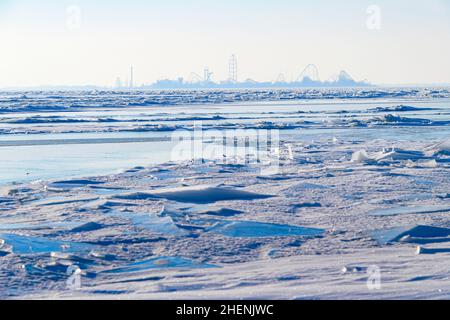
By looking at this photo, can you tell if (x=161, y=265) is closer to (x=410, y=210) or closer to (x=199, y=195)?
(x=199, y=195)

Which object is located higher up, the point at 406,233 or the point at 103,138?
the point at 406,233

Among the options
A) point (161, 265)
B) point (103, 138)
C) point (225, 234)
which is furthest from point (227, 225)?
point (103, 138)

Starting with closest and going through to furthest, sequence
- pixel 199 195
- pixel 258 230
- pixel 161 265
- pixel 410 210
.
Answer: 1. pixel 161 265
2. pixel 258 230
3. pixel 410 210
4. pixel 199 195

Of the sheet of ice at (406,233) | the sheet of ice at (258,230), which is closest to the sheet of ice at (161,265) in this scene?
the sheet of ice at (258,230)

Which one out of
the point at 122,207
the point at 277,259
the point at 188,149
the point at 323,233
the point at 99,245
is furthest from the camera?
the point at 188,149

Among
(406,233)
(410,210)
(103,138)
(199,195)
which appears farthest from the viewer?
(103,138)

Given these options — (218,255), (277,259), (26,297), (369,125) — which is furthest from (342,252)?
(369,125)

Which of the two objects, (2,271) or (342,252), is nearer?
(2,271)

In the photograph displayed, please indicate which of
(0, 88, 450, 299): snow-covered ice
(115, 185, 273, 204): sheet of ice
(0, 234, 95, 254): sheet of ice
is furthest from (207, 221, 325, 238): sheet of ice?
(115, 185, 273, 204): sheet of ice

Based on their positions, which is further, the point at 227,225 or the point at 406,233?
the point at 227,225

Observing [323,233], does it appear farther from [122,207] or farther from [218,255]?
[122,207]
